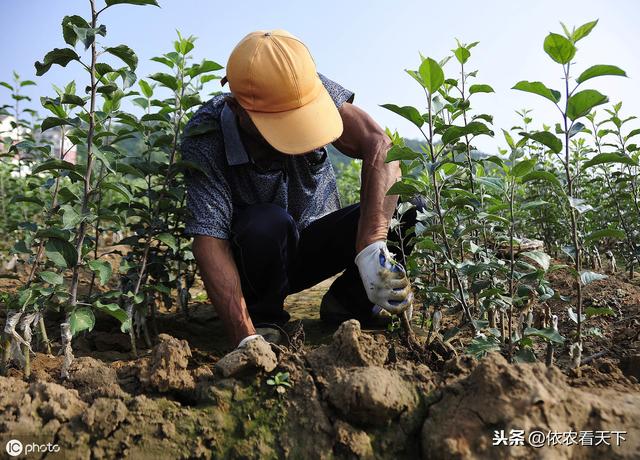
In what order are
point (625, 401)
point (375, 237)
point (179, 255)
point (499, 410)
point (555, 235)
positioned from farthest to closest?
point (555, 235)
point (179, 255)
point (375, 237)
point (625, 401)
point (499, 410)

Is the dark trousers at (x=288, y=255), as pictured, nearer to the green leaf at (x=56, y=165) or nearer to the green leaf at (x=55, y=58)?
the green leaf at (x=56, y=165)

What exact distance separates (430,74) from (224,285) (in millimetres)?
1189

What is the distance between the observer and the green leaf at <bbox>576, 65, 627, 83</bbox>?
159cm

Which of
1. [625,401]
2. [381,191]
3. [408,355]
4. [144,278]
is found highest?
[381,191]

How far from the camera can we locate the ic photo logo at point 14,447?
60.1 inches

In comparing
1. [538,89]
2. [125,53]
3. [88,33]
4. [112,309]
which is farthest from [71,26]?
[538,89]

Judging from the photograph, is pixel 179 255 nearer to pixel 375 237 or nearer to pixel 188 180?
pixel 188 180

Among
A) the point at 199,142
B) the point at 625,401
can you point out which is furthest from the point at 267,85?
the point at 625,401

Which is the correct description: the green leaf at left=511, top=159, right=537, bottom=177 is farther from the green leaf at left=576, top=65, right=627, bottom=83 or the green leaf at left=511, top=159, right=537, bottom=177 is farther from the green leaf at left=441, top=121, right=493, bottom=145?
the green leaf at left=576, top=65, right=627, bottom=83

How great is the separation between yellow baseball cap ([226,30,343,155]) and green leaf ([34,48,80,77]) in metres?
0.61

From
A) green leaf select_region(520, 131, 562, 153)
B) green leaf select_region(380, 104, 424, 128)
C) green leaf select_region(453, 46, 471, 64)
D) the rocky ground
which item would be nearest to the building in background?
the rocky ground

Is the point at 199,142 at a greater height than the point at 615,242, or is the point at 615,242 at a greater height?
the point at 199,142

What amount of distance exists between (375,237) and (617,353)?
1114mm

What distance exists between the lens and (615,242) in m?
4.55
